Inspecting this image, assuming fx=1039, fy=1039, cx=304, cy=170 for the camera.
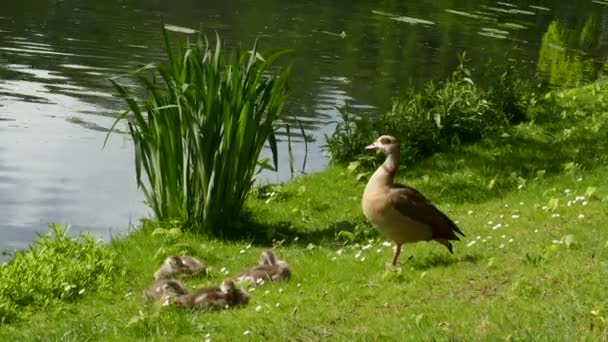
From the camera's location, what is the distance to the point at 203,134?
12.6m

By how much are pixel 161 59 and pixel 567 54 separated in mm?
14951

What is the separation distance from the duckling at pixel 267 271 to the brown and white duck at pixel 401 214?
1.07m

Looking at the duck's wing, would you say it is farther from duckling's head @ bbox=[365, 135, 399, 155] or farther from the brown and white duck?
duckling's head @ bbox=[365, 135, 399, 155]

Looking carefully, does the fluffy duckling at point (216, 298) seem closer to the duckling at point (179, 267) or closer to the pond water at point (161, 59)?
the duckling at point (179, 267)

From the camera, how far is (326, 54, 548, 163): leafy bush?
56.1 feet

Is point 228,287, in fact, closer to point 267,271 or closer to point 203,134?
point 267,271

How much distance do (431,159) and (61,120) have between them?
7227 mm

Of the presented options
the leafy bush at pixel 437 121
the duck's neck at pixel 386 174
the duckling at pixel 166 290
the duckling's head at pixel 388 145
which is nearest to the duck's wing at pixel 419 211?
the duck's neck at pixel 386 174

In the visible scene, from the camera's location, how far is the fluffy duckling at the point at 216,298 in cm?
965

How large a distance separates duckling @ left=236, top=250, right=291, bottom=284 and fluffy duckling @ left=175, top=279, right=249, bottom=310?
2.14 ft

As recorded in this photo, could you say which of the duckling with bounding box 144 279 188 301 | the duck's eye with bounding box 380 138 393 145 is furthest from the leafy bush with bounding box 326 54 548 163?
the duckling with bounding box 144 279 188 301

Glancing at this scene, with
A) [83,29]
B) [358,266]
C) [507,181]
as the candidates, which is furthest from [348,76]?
[358,266]

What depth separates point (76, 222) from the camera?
46.7ft

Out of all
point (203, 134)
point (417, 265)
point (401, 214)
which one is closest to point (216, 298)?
point (401, 214)
